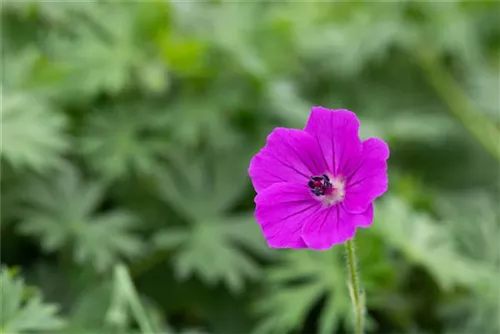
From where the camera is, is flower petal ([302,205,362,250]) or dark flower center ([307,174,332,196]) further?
dark flower center ([307,174,332,196])

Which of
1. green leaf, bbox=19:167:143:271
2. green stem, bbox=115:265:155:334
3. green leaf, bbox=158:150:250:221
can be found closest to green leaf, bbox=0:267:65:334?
green stem, bbox=115:265:155:334

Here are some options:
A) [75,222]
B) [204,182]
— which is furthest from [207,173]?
[75,222]

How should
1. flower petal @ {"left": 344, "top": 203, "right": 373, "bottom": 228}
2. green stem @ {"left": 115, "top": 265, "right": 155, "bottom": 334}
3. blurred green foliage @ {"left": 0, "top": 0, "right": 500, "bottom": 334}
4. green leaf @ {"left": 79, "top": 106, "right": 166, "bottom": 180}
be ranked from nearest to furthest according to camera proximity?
flower petal @ {"left": 344, "top": 203, "right": 373, "bottom": 228} → green stem @ {"left": 115, "top": 265, "right": 155, "bottom": 334} → blurred green foliage @ {"left": 0, "top": 0, "right": 500, "bottom": 334} → green leaf @ {"left": 79, "top": 106, "right": 166, "bottom": 180}

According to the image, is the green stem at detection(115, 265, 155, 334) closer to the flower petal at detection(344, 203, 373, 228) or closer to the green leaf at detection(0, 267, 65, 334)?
the green leaf at detection(0, 267, 65, 334)

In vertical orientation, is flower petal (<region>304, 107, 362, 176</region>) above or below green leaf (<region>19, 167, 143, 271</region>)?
below

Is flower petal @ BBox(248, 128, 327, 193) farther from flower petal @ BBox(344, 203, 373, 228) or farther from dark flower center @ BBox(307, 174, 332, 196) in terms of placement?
flower petal @ BBox(344, 203, 373, 228)

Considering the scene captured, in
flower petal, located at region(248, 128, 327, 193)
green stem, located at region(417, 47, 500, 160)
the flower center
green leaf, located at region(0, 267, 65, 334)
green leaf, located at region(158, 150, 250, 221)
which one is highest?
green stem, located at region(417, 47, 500, 160)

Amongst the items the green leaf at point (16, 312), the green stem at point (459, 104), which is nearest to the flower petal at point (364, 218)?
the green leaf at point (16, 312)

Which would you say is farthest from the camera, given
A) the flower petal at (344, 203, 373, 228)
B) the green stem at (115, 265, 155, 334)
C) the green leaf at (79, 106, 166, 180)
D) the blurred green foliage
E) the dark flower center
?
the green leaf at (79, 106, 166, 180)
